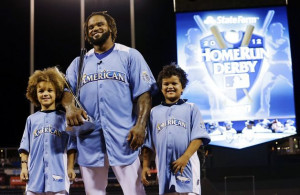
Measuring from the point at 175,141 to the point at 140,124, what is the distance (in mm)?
318

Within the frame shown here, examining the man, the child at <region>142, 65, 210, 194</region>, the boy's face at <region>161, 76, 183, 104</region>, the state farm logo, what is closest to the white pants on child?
the man

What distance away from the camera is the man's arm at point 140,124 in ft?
5.98

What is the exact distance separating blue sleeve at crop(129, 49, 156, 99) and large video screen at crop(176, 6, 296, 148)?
3671mm

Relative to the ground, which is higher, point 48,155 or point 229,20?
point 229,20

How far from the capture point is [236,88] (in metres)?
5.61

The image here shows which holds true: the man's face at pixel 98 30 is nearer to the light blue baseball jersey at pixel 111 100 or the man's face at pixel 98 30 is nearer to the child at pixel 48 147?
the light blue baseball jersey at pixel 111 100

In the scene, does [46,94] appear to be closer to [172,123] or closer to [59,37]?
[172,123]

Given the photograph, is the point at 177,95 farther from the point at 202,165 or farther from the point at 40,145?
the point at 202,165

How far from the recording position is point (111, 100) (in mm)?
1883

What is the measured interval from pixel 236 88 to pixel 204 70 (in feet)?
1.50

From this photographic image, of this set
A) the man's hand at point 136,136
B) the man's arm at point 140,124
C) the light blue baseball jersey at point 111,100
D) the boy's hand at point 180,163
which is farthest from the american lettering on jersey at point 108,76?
the boy's hand at point 180,163

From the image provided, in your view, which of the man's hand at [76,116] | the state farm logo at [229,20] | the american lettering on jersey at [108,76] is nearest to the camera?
the man's hand at [76,116]

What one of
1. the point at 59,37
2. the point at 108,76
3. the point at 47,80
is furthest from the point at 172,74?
the point at 59,37

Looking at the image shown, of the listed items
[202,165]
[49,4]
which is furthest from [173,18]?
[202,165]
